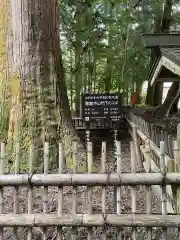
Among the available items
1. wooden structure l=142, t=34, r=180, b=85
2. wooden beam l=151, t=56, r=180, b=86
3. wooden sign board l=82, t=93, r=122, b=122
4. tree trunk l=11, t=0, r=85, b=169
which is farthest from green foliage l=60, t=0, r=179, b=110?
tree trunk l=11, t=0, r=85, b=169

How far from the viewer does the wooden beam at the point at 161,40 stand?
17.4 feet

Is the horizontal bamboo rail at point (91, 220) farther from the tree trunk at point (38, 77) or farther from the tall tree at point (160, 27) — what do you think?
the tall tree at point (160, 27)

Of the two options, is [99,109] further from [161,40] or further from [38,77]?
[38,77]

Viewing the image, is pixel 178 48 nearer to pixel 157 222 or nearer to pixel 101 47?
pixel 157 222

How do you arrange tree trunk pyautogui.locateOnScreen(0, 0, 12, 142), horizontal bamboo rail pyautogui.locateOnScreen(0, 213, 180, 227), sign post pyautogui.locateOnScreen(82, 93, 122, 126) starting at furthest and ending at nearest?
sign post pyautogui.locateOnScreen(82, 93, 122, 126) → tree trunk pyautogui.locateOnScreen(0, 0, 12, 142) → horizontal bamboo rail pyautogui.locateOnScreen(0, 213, 180, 227)

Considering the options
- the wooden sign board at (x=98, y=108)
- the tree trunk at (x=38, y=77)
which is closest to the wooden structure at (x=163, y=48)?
the wooden sign board at (x=98, y=108)

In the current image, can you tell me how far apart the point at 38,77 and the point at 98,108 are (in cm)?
268

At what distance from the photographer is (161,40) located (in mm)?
5352

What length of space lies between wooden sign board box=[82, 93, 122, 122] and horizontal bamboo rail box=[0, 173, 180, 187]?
4.67 m

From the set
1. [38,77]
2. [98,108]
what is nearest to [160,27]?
[98,108]

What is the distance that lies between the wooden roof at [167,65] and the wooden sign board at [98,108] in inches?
47.1

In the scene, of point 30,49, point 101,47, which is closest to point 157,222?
point 30,49

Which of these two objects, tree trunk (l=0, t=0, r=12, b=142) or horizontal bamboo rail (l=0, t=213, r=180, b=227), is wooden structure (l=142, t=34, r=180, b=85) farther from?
horizontal bamboo rail (l=0, t=213, r=180, b=227)

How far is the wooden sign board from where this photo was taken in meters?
7.15
